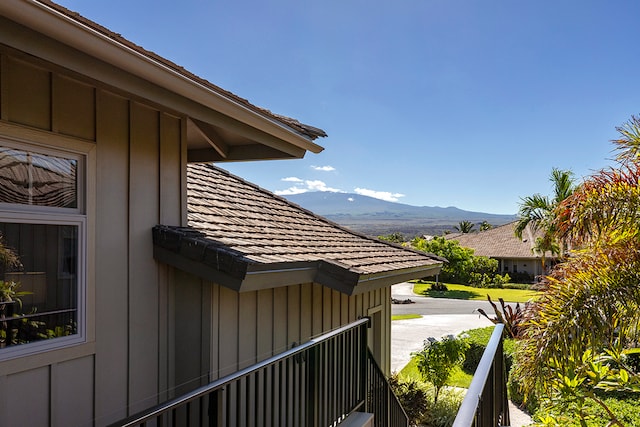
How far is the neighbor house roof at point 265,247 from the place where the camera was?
3688 mm

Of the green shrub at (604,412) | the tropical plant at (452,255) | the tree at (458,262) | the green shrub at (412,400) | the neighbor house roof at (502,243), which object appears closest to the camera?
the green shrub at (604,412)

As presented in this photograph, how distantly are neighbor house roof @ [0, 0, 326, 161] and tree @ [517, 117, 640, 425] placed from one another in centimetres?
368

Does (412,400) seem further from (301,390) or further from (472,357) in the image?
(301,390)

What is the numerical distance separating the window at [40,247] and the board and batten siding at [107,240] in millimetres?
78

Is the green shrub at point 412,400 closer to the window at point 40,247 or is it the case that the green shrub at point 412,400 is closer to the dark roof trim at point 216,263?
the dark roof trim at point 216,263

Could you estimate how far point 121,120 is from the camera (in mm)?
3615

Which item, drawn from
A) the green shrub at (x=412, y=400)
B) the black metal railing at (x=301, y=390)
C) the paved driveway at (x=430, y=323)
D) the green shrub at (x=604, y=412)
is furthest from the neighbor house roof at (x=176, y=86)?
the paved driveway at (x=430, y=323)

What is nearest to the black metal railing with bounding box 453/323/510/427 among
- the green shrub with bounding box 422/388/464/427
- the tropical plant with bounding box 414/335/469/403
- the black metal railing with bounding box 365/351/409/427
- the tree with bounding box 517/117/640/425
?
the black metal railing with bounding box 365/351/409/427

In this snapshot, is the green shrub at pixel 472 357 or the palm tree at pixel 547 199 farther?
the palm tree at pixel 547 199

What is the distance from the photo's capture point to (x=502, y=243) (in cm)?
4778

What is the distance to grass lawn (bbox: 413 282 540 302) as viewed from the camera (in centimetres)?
3291

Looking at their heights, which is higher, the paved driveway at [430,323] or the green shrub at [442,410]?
the green shrub at [442,410]

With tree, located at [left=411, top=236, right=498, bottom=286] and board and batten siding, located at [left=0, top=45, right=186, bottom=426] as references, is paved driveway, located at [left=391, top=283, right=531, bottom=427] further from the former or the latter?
board and batten siding, located at [left=0, top=45, right=186, bottom=426]

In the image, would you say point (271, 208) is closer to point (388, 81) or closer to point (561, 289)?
point (561, 289)
